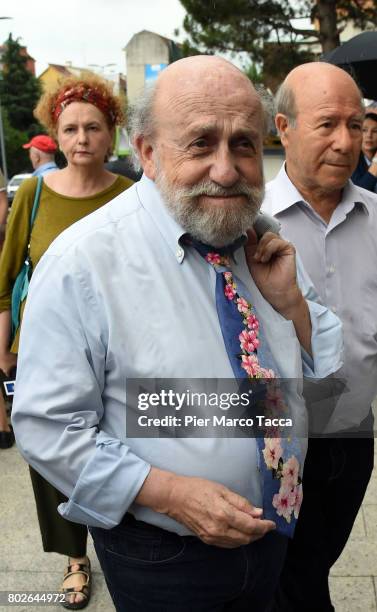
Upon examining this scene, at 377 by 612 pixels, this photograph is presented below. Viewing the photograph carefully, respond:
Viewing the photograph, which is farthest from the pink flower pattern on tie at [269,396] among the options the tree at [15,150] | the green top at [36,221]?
the tree at [15,150]

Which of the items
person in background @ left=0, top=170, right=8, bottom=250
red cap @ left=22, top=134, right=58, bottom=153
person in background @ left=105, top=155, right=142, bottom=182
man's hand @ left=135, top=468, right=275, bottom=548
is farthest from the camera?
red cap @ left=22, top=134, right=58, bottom=153

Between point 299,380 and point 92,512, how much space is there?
0.57 m

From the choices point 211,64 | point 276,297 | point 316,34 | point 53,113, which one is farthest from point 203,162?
point 316,34

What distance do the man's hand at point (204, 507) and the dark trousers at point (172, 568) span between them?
130 mm

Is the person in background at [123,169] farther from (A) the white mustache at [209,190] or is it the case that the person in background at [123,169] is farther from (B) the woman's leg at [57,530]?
(A) the white mustache at [209,190]

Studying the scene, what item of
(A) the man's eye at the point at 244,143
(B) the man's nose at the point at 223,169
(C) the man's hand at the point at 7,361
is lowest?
(C) the man's hand at the point at 7,361

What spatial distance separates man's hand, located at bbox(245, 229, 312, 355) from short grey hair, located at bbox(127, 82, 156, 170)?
368 mm

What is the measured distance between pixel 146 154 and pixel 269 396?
2.07 feet

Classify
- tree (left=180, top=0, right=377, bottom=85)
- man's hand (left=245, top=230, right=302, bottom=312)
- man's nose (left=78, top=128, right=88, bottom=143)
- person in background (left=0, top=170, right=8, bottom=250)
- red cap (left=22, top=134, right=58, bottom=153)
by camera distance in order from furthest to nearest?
tree (left=180, top=0, right=377, bottom=85) < red cap (left=22, top=134, right=58, bottom=153) < person in background (left=0, top=170, right=8, bottom=250) < man's nose (left=78, top=128, right=88, bottom=143) < man's hand (left=245, top=230, right=302, bottom=312)

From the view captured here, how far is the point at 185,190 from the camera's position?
1436mm

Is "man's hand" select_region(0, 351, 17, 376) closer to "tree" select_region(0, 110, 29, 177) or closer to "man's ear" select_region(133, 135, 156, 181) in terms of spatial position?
"man's ear" select_region(133, 135, 156, 181)

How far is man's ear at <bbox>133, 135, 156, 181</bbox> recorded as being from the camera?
151 cm

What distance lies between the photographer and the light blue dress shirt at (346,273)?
2066 millimetres

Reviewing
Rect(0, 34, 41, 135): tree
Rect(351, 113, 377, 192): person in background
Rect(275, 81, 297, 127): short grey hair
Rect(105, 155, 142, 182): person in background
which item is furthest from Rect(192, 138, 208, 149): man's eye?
Rect(0, 34, 41, 135): tree
